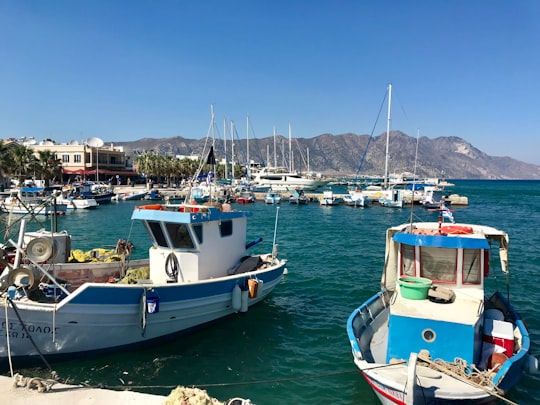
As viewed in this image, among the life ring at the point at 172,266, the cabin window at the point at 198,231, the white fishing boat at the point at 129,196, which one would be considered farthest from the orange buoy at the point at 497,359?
the white fishing boat at the point at 129,196

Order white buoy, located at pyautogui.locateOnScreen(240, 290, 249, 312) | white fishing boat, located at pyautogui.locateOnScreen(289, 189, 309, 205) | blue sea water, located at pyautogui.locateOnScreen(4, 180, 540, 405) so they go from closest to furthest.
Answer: blue sea water, located at pyautogui.locateOnScreen(4, 180, 540, 405) → white buoy, located at pyautogui.locateOnScreen(240, 290, 249, 312) → white fishing boat, located at pyautogui.locateOnScreen(289, 189, 309, 205)

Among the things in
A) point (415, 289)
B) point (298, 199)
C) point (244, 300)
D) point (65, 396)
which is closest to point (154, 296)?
point (244, 300)

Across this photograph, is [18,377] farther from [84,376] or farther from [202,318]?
[202,318]

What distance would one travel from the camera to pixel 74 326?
9828 millimetres

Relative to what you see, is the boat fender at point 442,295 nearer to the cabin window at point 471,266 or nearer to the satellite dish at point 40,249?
the cabin window at point 471,266

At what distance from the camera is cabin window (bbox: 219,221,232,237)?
43.4 ft

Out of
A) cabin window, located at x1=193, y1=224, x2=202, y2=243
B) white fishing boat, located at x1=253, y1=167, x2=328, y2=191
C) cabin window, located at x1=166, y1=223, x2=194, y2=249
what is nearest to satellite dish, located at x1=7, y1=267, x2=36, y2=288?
cabin window, located at x1=166, y1=223, x2=194, y2=249

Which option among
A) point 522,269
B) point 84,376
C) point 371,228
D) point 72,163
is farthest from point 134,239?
point 72,163

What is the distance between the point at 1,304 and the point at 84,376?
2463 millimetres

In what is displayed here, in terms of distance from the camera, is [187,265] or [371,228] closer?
[187,265]

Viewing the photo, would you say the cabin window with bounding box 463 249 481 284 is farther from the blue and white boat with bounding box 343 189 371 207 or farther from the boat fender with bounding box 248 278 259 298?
the blue and white boat with bounding box 343 189 371 207

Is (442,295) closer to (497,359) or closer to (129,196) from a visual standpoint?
(497,359)

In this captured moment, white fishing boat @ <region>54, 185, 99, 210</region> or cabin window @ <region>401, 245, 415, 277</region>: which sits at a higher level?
cabin window @ <region>401, 245, 415, 277</region>

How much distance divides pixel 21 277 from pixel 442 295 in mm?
9469
